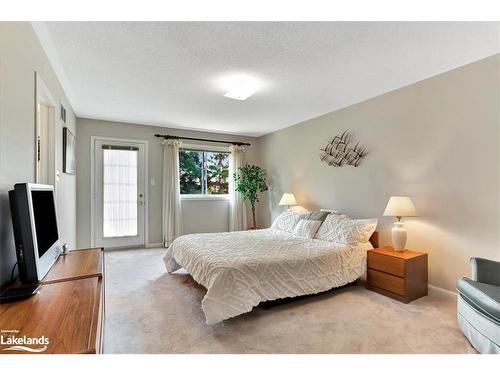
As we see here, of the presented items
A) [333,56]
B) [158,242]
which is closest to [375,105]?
[333,56]

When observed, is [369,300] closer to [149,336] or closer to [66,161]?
[149,336]

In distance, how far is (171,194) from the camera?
16.8ft

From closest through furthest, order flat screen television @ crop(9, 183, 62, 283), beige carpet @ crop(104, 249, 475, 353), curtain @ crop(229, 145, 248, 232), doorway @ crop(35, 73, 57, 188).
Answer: flat screen television @ crop(9, 183, 62, 283)
beige carpet @ crop(104, 249, 475, 353)
doorway @ crop(35, 73, 57, 188)
curtain @ crop(229, 145, 248, 232)

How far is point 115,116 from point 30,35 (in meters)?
2.77

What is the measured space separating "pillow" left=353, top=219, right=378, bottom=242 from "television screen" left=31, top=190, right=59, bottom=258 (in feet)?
9.81

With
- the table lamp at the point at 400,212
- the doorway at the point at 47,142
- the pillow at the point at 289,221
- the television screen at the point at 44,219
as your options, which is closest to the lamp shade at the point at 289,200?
the pillow at the point at 289,221

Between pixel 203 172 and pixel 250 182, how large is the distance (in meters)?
1.05

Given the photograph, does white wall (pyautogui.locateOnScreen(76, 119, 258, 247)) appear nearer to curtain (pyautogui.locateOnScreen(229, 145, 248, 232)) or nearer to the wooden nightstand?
curtain (pyautogui.locateOnScreen(229, 145, 248, 232))

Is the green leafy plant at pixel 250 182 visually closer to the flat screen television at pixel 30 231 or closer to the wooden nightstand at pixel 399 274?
the wooden nightstand at pixel 399 274

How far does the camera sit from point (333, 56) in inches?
95.7

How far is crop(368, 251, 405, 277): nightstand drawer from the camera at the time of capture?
264 cm

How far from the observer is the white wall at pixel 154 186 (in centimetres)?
455

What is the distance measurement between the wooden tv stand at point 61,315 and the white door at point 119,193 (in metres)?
3.51

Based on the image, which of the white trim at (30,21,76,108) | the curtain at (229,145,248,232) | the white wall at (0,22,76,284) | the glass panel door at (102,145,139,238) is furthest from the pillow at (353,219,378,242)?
the glass panel door at (102,145,139,238)
